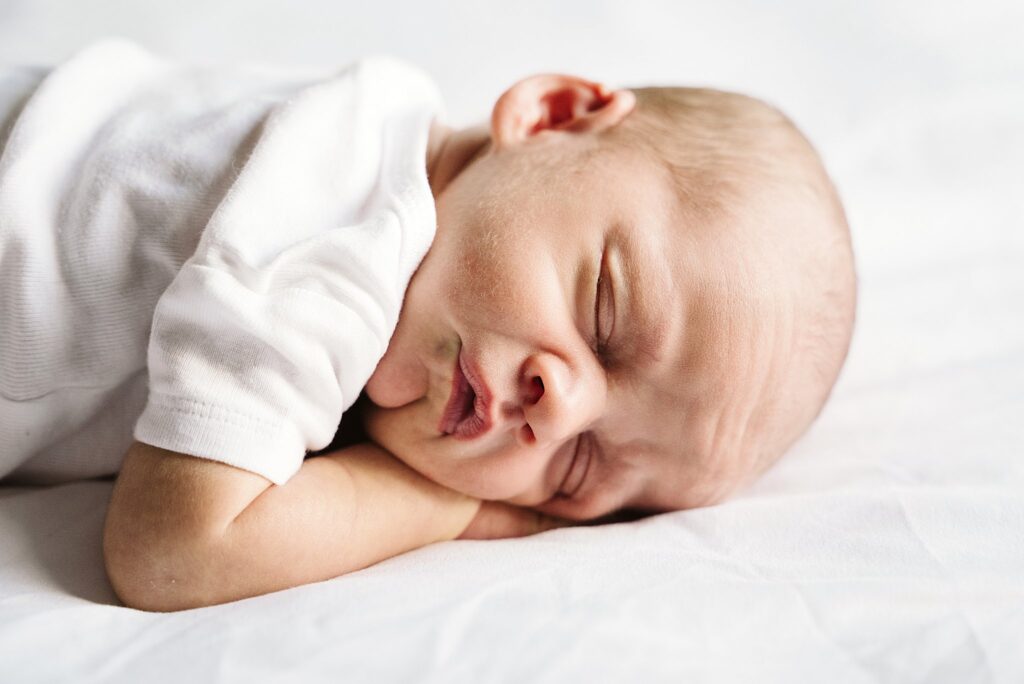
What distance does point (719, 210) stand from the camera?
3.98ft

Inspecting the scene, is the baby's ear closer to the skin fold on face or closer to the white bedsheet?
the skin fold on face

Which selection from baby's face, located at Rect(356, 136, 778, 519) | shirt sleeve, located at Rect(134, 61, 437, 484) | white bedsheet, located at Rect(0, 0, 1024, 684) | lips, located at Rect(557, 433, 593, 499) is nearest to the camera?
white bedsheet, located at Rect(0, 0, 1024, 684)

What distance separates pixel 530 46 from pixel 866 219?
2.40 feet

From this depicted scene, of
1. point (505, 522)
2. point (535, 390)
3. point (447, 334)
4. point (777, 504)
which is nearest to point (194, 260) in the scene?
point (447, 334)

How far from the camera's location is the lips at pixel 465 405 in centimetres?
115

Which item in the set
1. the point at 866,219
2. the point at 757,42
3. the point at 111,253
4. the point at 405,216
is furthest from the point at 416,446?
the point at 757,42

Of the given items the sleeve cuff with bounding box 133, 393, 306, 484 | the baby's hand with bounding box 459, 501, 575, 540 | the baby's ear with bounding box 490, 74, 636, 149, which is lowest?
the baby's hand with bounding box 459, 501, 575, 540

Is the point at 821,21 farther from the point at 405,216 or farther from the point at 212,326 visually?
the point at 212,326

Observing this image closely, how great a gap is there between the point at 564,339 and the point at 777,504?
0.36 m

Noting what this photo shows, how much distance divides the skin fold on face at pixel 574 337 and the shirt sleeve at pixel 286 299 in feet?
0.22

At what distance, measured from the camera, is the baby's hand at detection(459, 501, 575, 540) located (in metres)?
1.31

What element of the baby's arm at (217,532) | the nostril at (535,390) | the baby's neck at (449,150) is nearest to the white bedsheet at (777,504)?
the baby's arm at (217,532)

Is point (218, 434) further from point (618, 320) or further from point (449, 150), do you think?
point (449, 150)

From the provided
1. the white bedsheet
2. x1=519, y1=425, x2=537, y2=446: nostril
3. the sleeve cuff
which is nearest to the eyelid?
x1=519, y1=425, x2=537, y2=446: nostril
